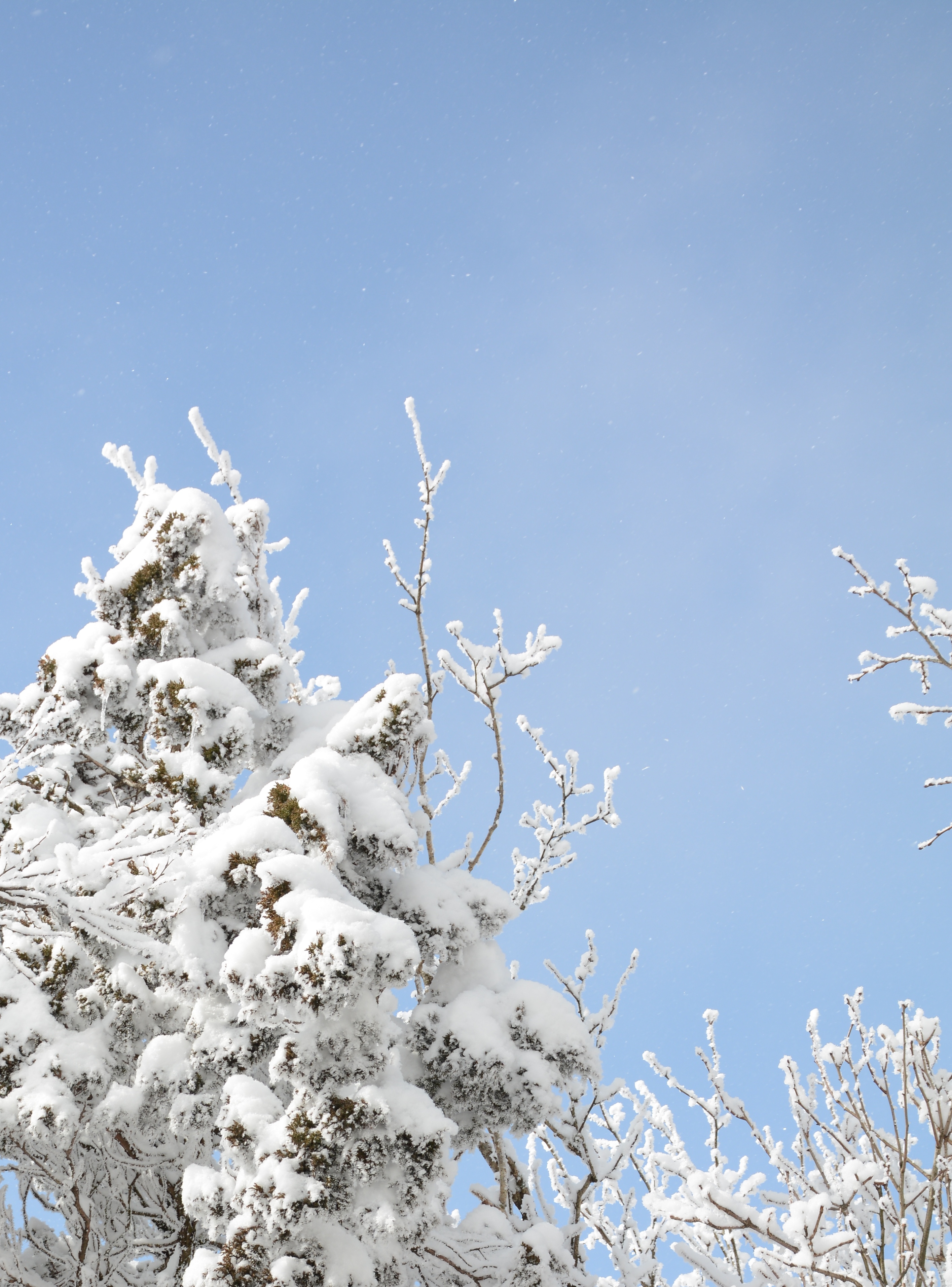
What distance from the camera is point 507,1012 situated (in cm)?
531

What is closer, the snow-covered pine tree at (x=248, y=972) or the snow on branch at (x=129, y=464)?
the snow-covered pine tree at (x=248, y=972)

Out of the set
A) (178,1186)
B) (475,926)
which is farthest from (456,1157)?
(178,1186)

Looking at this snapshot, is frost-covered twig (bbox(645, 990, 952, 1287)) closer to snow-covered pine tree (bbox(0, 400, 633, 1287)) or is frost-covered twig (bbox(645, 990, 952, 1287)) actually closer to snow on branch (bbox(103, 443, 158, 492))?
snow-covered pine tree (bbox(0, 400, 633, 1287))

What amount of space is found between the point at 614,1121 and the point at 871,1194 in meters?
2.03

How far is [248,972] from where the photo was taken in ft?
13.6

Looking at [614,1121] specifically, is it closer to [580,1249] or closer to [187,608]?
[580,1249]

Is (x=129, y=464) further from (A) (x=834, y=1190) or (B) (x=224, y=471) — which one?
(A) (x=834, y=1190)

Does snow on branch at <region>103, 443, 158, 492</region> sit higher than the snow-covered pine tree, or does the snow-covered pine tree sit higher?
snow on branch at <region>103, 443, 158, 492</region>

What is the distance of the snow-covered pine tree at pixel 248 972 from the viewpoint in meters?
4.11

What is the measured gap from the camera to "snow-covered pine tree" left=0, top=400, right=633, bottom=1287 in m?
4.11

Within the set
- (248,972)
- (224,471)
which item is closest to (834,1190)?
(248,972)

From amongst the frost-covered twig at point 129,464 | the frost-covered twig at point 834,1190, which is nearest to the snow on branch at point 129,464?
the frost-covered twig at point 129,464

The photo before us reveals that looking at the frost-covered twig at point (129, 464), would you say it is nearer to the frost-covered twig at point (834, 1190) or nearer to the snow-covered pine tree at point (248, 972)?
the snow-covered pine tree at point (248, 972)

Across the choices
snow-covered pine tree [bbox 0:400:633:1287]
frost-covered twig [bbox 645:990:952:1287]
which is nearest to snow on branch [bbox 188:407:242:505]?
snow-covered pine tree [bbox 0:400:633:1287]
